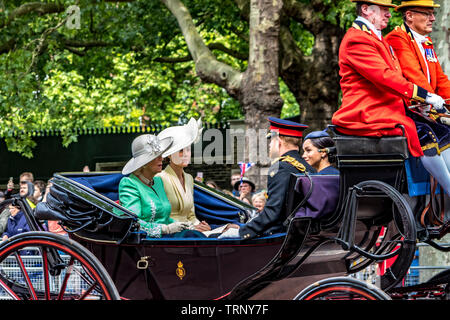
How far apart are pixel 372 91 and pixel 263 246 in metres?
1.21

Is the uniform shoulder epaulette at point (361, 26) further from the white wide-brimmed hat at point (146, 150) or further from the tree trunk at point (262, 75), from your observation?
the tree trunk at point (262, 75)

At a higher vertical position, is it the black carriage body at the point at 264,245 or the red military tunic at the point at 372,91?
the red military tunic at the point at 372,91

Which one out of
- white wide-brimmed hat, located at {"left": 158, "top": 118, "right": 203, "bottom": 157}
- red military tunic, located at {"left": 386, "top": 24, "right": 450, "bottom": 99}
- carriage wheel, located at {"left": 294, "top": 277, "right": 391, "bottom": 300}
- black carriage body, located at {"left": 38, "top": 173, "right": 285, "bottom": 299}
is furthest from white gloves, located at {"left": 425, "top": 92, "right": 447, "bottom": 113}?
white wide-brimmed hat, located at {"left": 158, "top": 118, "right": 203, "bottom": 157}

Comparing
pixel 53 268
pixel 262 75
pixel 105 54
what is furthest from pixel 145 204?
pixel 105 54

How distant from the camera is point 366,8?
4.30 meters

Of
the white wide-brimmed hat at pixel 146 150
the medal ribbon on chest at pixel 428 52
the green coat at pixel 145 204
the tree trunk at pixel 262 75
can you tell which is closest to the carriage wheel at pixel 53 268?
→ the green coat at pixel 145 204

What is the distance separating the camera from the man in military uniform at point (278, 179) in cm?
443

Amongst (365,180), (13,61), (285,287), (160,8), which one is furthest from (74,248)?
(160,8)

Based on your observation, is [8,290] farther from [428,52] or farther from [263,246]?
[428,52]

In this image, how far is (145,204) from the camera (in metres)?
5.13

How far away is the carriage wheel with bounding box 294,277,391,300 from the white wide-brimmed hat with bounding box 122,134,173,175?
192 centimetres

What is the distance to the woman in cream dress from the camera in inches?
216

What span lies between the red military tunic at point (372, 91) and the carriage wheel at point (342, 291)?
Result: 91cm

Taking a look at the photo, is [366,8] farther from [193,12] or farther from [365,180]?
[193,12]
